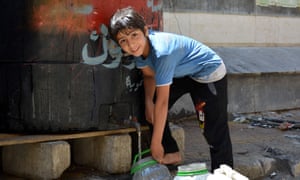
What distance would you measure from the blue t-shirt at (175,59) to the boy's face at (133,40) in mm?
99

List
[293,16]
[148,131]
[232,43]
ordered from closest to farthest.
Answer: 1. [148,131]
2. [232,43]
3. [293,16]

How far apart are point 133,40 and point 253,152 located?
182 cm

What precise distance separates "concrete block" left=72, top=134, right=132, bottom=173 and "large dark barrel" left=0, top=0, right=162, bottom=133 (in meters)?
0.11

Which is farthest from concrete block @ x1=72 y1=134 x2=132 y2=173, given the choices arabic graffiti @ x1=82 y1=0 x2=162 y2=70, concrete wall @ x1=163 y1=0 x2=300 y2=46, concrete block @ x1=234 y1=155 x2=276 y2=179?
concrete wall @ x1=163 y1=0 x2=300 y2=46

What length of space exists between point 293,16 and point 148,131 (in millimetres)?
4580

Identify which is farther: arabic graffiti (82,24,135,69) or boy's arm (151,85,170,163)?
arabic graffiti (82,24,135,69)

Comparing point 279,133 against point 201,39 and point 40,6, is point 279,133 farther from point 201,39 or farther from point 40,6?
point 40,6

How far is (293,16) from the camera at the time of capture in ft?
23.0

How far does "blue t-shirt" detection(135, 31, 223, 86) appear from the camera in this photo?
2701mm

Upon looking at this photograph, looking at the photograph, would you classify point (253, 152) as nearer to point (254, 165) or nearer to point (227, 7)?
point (254, 165)

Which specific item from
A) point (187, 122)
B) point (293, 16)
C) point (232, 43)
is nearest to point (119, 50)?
point (187, 122)

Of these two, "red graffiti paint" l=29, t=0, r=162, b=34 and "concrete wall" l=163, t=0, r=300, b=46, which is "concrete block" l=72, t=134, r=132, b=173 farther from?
"concrete wall" l=163, t=0, r=300, b=46

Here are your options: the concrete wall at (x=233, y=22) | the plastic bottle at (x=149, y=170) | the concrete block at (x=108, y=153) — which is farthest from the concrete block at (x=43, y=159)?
the concrete wall at (x=233, y=22)

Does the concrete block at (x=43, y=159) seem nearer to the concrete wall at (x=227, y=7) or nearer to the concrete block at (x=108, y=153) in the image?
the concrete block at (x=108, y=153)
